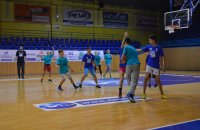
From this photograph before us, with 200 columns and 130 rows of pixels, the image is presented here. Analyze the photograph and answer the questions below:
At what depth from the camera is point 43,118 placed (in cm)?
652

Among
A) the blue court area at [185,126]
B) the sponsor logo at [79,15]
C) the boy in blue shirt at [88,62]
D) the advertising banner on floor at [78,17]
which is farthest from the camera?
the sponsor logo at [79,15]

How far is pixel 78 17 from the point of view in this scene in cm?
2950

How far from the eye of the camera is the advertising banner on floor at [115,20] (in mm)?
31416

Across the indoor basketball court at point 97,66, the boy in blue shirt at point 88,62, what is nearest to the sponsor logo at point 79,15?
the indoor basketball court at point 97,66

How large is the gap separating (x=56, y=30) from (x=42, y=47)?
4.65m

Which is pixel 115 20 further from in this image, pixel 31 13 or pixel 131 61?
pixel 131 61

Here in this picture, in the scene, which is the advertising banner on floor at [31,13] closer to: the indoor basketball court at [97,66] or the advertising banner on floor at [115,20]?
the indoor basketball court at [97,66]

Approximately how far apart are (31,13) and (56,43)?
12.5 feet

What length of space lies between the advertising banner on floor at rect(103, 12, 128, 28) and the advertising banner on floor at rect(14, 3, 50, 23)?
682cm

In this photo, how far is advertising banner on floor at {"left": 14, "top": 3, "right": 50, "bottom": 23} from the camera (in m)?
26.0

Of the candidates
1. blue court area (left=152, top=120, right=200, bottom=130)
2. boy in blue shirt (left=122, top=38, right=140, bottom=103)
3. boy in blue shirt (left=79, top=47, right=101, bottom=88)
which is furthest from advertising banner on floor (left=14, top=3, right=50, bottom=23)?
blue court area (left=152, top=120, right=200, bottom=130)

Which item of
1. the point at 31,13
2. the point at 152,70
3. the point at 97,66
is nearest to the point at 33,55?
the point at 97,66

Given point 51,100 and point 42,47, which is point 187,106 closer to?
point 51,100

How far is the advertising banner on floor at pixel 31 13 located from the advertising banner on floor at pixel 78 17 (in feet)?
6.54
